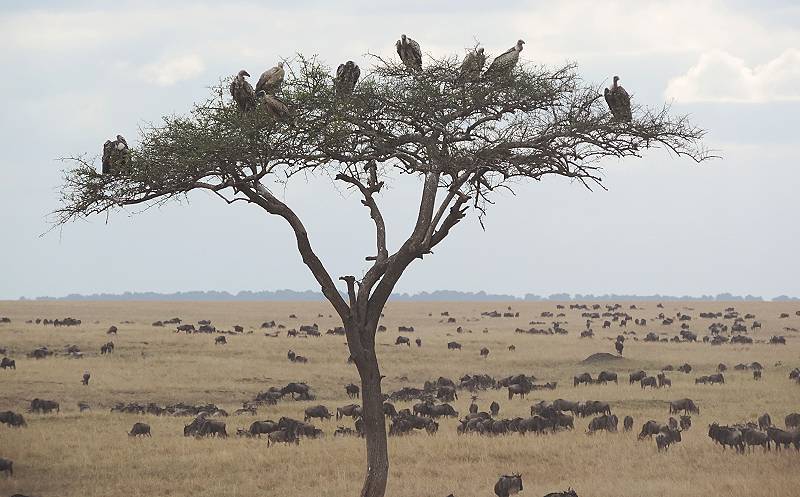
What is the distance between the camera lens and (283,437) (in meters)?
26.8

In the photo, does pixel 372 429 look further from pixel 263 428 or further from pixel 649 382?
pixel 649 382

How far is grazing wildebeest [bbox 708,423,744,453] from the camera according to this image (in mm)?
24734

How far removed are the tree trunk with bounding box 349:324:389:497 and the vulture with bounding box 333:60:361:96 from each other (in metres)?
4.76

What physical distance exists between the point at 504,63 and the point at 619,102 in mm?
2506

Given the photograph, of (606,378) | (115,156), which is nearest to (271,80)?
(115,156)

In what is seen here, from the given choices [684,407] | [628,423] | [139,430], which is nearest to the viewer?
[139,430]

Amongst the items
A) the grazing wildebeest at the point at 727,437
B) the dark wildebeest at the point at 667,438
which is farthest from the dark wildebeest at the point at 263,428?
the grazing wildebeest at the point at 727,437

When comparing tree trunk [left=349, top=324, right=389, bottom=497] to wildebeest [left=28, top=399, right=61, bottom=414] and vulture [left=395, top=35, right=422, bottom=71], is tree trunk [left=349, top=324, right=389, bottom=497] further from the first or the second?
wildebeest [left=28, top=399, right=61, bottom=414]

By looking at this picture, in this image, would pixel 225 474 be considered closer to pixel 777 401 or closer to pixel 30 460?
pixel 30 460

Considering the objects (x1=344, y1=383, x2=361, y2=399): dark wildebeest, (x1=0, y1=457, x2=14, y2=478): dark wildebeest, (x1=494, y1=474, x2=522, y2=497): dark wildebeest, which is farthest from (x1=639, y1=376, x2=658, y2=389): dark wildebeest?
(x1=0, y1=457, x2=14, y2=478): dark wildebeest

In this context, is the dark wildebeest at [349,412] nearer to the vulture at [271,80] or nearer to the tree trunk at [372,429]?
the tree trunk at [372,429]

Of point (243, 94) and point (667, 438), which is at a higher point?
point (243, 94)

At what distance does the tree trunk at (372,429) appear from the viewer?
1873cm

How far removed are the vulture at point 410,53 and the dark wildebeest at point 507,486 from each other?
807 centimetres
